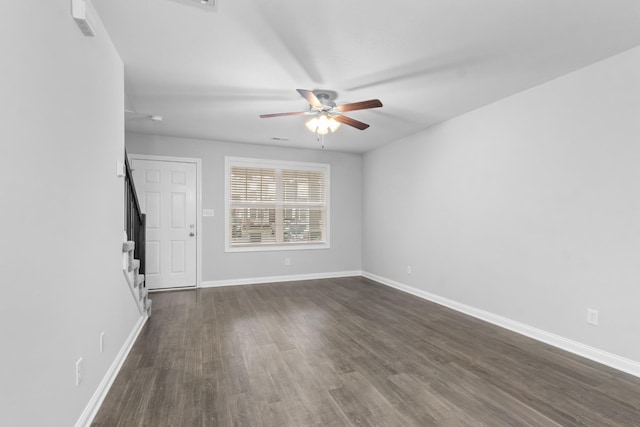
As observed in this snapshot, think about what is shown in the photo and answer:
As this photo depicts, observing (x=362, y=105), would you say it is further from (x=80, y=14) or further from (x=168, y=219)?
(x=168, y=219)

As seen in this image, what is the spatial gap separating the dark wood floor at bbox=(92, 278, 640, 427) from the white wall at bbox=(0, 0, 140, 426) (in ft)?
1.68

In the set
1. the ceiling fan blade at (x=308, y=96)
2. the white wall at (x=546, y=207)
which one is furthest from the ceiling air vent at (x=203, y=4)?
the white wall at (x=546, y=207)

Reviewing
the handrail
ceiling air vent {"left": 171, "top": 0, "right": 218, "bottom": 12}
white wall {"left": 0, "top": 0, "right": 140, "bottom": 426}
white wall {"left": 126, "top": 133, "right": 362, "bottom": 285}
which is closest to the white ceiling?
ceiling air vent {"left": 171, "top": 0, "right": 218, "bottom": 12}

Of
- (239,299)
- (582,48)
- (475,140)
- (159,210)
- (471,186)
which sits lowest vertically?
(239,299)

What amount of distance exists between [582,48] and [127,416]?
411 cm

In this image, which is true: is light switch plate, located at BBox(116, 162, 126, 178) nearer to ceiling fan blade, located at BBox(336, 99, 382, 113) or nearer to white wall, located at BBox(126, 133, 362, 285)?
ceiling fan blade, located at BBox(336, 99, 382, 113)

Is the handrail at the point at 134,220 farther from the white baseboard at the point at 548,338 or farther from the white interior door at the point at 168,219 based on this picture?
the white baseboard at the point at 548,338

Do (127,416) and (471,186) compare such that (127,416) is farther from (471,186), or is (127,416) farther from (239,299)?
(471,186)

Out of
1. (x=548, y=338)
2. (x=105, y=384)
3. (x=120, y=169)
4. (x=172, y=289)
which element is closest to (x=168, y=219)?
(x=172, y=289)

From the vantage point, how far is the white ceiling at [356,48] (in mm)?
2039

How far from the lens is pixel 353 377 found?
2.38 m

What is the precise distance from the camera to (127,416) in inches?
75.5

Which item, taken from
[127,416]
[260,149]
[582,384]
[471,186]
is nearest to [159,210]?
[260,149]

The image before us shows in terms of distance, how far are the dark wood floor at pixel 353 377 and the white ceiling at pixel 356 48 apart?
2.51 metres
